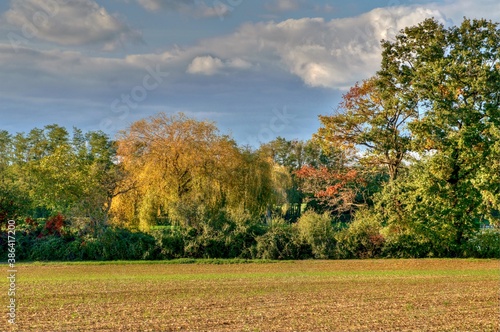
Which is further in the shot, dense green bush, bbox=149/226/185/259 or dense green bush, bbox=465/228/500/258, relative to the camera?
dense green bush, bbox=465/228/500/258

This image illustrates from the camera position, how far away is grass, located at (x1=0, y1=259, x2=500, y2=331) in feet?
42.3

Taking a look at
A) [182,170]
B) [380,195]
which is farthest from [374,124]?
[182,170]

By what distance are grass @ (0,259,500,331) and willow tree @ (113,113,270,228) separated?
363 inches

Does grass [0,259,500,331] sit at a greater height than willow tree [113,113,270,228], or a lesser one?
lesser

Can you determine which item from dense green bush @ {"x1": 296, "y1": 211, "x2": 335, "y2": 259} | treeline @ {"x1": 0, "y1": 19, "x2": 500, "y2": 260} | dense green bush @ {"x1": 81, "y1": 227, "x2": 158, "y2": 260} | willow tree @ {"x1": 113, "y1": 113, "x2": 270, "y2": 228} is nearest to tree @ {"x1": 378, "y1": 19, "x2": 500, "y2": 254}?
treeline @ {"x1": 0, "y1": 19, "x2": 500, "y2": 260}

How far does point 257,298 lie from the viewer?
16625 millimetres

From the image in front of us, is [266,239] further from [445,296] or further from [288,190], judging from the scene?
[288,190]

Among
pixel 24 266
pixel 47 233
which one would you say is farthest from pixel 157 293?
pixel 47 233

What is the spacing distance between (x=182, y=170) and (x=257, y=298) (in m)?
21.7

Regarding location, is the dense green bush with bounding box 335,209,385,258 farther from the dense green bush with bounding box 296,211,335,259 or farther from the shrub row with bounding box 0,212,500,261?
the dense green bush with bounding box 296,211,335,259

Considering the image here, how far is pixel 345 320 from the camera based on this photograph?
524 inches

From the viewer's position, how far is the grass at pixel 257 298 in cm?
1288

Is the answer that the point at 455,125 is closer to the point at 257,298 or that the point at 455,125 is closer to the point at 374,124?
the point at 374,124

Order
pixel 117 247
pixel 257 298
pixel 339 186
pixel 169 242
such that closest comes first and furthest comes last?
pixel 257 298
pixel 117 247
pixel 169 242
pixel 339 186
